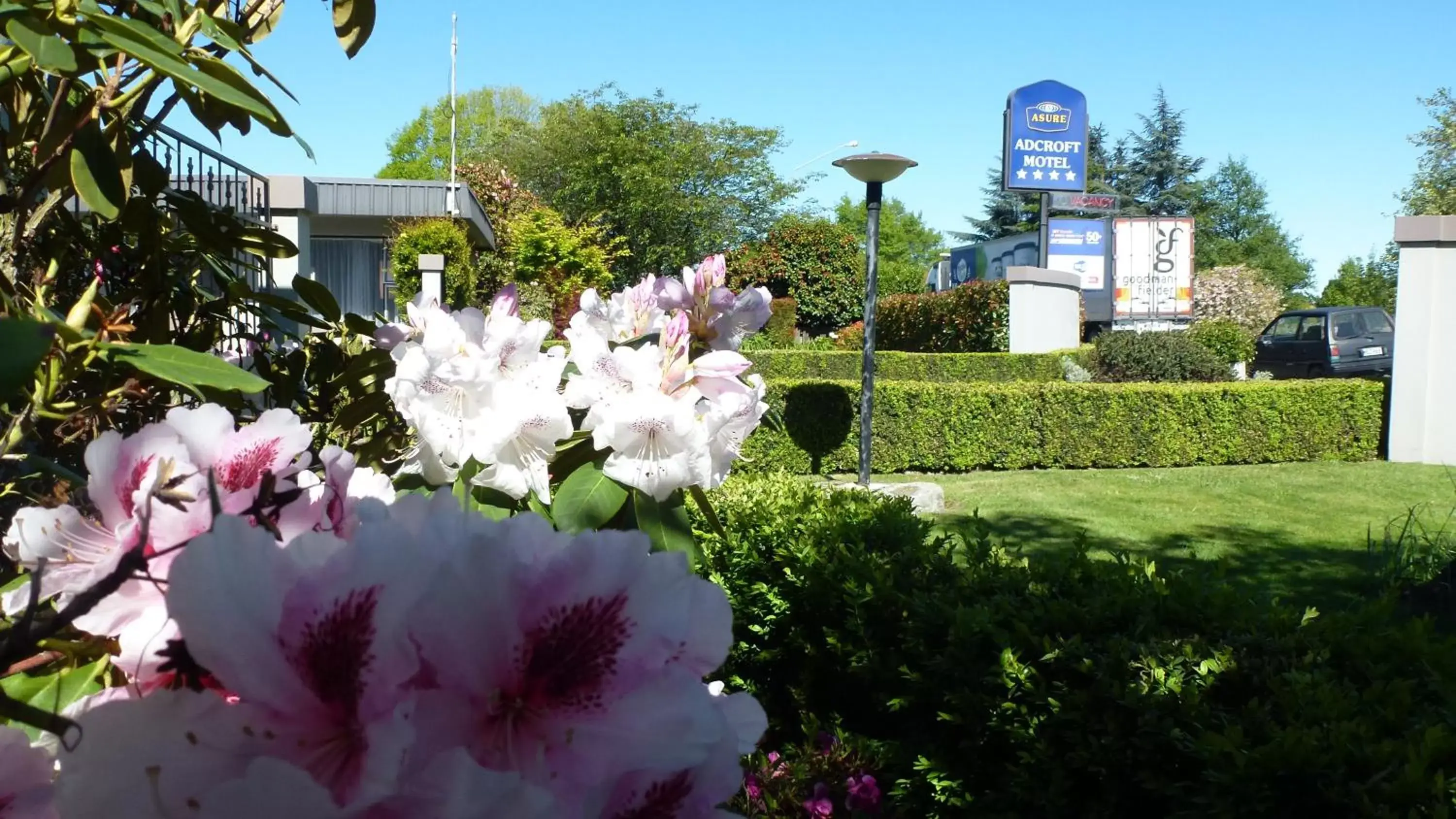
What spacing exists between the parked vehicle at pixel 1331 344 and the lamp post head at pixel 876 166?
15002 mm

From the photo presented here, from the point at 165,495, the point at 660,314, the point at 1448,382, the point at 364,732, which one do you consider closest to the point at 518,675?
the point at 364,732

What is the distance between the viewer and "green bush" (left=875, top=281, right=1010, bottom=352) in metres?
18.7

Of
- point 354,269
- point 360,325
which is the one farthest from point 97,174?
point 354,269

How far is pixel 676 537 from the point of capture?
147 cm

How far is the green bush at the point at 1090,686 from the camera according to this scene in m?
2.35

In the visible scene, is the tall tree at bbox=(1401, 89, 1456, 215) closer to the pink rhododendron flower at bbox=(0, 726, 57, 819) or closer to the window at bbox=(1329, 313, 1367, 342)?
the window at bbox=(1329, 313, 1367, 342)

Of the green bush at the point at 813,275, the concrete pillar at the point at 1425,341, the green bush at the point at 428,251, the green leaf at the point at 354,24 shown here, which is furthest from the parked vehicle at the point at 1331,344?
the green leaf at the point at 354,24

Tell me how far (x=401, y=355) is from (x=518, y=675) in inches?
39.1

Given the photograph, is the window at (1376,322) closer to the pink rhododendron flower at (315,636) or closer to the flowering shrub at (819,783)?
the flowering shrub at (819,783)

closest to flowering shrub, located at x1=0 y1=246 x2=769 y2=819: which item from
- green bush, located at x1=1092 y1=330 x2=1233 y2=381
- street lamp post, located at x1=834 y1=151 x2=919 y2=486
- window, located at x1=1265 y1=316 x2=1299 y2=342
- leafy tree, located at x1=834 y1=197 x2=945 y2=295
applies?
street lamp post, located at x1=834 y1=151 x2=919 y2=486

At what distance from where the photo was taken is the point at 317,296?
186 centimetres

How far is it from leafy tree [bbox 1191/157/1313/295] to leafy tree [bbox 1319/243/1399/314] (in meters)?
6.69

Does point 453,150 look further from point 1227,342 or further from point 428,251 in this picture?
point 1227,342

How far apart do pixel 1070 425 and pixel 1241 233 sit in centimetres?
6563
